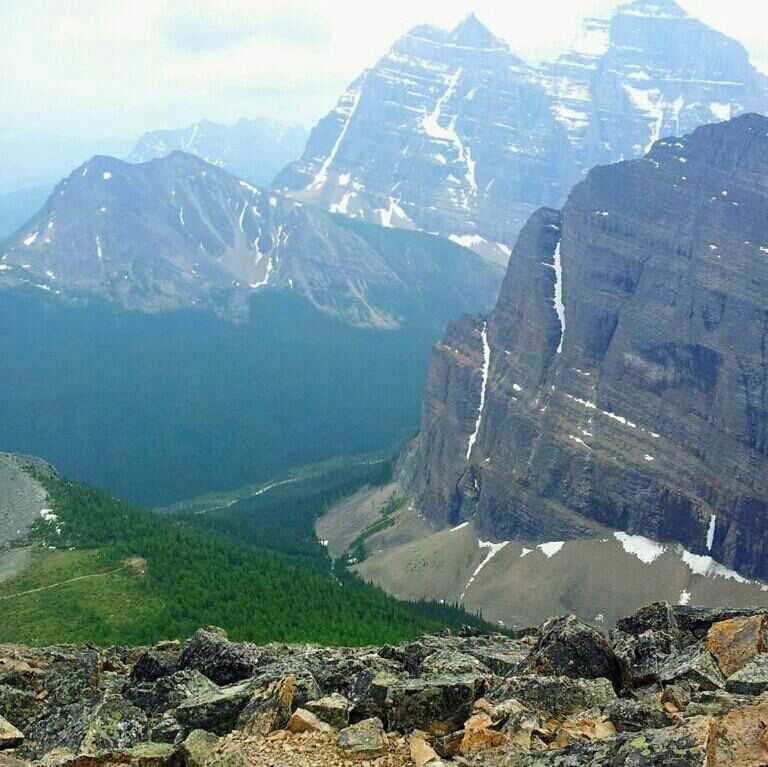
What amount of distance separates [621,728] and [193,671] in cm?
2141

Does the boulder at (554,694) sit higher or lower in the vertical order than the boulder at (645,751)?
lower

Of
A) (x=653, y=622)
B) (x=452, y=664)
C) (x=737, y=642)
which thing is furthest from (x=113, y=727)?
(x=653, y=622)

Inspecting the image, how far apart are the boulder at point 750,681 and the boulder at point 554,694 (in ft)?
15.0

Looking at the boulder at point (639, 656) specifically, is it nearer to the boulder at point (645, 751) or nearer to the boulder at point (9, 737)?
the boulder at point (645, 751)

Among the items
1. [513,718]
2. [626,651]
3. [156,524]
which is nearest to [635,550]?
[156,524]

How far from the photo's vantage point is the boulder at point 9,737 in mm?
37406

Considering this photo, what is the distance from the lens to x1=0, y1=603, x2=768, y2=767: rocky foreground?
29703mm

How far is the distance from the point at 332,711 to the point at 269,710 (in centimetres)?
258

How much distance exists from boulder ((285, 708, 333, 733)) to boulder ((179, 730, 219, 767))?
8.99 ft

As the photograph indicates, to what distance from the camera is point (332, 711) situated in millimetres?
34844

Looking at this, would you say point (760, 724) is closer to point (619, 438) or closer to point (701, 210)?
point (619, 438)

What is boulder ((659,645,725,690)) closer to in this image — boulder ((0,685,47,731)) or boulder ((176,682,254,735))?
boulder ((176,682,254,735))

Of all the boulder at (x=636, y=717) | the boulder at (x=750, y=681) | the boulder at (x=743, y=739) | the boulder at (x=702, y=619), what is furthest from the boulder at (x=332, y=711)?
the boulder at (x=702, y=619)

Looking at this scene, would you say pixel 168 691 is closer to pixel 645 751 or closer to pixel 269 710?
pixel 269 710
